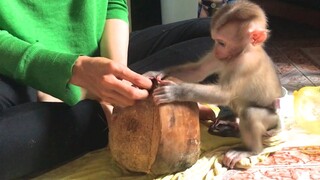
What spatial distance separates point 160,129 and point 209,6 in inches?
60.1

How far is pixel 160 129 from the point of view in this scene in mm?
978

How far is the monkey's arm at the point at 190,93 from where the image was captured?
989 mm

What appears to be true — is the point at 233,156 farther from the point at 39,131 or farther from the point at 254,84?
the point at 39,131

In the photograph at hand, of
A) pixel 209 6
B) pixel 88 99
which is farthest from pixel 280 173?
pixel 209 6

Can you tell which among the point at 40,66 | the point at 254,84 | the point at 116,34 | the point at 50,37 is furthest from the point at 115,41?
the point at 254,84

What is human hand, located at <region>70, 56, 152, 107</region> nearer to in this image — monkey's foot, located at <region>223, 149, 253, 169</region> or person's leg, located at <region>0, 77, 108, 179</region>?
person's leg, located at <region>0, 77, 108, 179</region>

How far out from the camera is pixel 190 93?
1.04m

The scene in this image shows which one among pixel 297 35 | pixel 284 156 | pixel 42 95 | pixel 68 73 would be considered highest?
pixel 68 73

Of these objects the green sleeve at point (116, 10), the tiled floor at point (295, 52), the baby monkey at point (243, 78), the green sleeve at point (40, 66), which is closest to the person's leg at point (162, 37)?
the green sleeve at point (116, 10)

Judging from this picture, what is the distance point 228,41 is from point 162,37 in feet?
1.32

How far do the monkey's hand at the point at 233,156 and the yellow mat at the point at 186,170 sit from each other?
0.01m

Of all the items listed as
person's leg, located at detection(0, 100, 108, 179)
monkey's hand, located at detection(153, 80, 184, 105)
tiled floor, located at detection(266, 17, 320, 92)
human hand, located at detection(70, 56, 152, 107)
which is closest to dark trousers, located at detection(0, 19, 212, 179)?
person's leg, located at detection(0, 100, 108, 179)

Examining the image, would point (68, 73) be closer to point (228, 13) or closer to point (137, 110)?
point (137, 110)

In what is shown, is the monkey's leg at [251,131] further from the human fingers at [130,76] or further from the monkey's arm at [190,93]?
the human fingers at [130,76]
